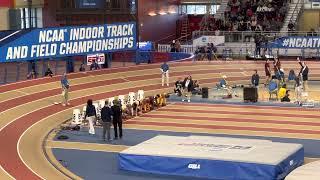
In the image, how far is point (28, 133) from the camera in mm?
24250

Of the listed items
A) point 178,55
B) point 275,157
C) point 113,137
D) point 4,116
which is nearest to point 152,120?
point 113,137

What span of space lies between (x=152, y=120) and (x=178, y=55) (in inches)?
883

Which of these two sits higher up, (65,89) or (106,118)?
(65,89)

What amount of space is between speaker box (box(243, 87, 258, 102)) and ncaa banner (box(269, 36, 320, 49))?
17.5 meters

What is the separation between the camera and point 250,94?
3078 cm

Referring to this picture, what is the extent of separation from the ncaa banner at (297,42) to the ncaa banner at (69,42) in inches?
470

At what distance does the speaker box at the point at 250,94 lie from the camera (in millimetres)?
30672

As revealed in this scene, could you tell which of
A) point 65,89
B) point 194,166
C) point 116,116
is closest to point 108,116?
point 116,116

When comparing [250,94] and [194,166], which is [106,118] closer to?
[194,166]

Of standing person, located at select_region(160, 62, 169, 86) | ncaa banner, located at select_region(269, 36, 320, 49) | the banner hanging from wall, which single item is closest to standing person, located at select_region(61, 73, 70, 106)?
standing person, located at select_region(160, 62, 169, 86)

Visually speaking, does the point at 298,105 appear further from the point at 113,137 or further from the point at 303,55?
the point at 303,55

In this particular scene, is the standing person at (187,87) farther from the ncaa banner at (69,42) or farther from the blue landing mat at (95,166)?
the blue landing mat at (95,166)

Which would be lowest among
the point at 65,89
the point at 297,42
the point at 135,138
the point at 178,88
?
the point at 135,138

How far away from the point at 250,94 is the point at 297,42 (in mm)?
17999
